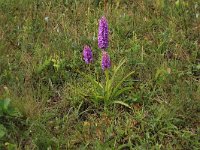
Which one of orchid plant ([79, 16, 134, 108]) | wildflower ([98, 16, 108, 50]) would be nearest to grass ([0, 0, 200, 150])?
orchid plant ([79, 16, 134, 108])

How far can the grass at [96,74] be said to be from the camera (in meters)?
2.97

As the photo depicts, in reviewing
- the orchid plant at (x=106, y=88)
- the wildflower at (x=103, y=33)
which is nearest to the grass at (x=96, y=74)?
the orchid plant at (x=106, y=88)

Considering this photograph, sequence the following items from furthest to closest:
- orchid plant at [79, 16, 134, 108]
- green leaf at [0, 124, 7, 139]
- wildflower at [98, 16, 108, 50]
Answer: orchid plant at [79, 16, 134, 108] < wildflower at [98, 16, 108, 50] < green leaf at [0, 124, 7, 139]

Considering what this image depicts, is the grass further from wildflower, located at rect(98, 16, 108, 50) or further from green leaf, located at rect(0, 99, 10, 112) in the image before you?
wildflower, located at rect(98, 16, 108, 50)

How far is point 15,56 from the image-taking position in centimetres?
376

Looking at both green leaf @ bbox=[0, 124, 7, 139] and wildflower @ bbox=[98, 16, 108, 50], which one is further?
wildflower @ bbox=[98, 16, 108, 50]

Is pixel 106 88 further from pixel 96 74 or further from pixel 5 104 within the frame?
pixel 5 104

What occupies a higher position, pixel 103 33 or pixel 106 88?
pixel 103 33

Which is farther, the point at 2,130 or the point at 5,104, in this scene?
the point at 5,104

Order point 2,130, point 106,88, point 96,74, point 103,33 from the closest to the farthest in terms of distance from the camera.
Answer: point 2,130 → point 103,33 → point 106,88 → point 96,74

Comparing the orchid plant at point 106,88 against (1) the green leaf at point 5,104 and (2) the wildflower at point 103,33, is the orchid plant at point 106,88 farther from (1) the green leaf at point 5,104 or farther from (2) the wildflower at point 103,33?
(1) the green leaf at point 5,104

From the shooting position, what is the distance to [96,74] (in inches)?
140

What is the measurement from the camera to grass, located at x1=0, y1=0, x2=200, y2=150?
2967 millimetres

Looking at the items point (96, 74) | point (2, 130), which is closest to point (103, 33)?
point (96, 74)
